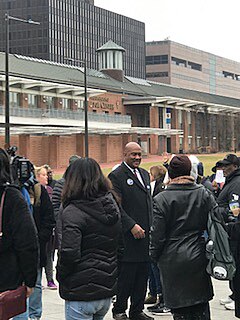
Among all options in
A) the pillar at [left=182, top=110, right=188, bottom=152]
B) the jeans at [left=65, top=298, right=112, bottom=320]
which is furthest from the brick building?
the jeans at [left=65, top=298, right=112, bottom=320]

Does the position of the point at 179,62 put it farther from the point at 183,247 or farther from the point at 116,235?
the point at 116,235

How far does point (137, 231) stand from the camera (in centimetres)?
758

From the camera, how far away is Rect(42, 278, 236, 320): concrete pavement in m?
8.10

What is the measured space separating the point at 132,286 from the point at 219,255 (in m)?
2.35

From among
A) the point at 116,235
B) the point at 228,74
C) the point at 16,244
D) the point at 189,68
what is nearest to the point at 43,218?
the point at 116,235

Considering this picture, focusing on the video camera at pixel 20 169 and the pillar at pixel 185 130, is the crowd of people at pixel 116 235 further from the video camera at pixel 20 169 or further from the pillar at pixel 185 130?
the pillar at pixel 185 130

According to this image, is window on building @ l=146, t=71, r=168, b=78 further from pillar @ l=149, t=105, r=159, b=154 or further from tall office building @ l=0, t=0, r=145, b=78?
pillar @ l=149, t=105, r=159, b=154

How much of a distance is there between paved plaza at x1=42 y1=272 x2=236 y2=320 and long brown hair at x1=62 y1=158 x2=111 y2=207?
3262mm

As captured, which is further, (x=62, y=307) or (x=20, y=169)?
(x=62, y=307)

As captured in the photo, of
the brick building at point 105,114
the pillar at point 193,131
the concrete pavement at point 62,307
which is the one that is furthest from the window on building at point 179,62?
the concrete pavement at point 62,307

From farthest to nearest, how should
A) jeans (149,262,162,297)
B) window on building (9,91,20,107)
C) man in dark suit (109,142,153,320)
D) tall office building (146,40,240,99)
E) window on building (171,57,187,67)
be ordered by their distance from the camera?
window on building (171,57,187,67)
tall office building (146,40,240,99)
window on building (9,91,20,107)
jeans (149,262,162,297)
man in dark suit (109,142,153,320)

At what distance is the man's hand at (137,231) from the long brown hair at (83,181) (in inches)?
94.3

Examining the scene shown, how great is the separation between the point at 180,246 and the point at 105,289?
1.08 metres

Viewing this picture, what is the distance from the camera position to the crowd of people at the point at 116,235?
4770mm
